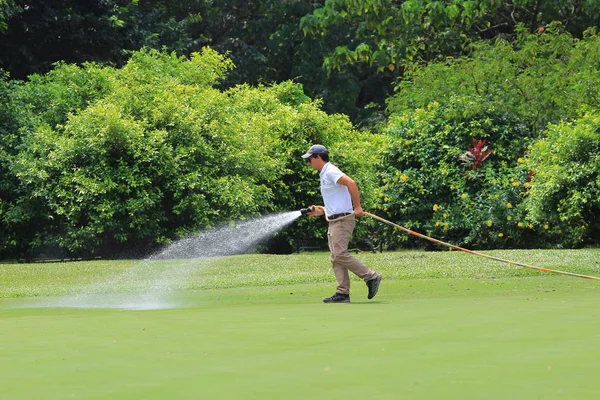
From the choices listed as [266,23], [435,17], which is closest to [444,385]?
[435,17]

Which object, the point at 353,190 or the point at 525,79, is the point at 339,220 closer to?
the point at 353,190

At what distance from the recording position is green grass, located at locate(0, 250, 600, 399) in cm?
574

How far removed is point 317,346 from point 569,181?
15.0 metres

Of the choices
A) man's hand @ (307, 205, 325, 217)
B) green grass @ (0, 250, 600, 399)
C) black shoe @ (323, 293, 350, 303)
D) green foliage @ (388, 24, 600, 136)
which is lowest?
black shoe @ (323, 293, 350, 303)

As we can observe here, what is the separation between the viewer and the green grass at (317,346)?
5.74 meters

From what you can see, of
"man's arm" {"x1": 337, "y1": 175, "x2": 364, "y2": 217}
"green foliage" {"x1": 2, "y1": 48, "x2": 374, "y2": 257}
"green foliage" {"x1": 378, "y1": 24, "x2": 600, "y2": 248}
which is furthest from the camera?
"green foliage" {"x1": 378, "y1": 24, "x2": 600, "y2": 248}

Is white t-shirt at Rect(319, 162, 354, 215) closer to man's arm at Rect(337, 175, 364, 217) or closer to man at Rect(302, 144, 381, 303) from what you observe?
man at Rect(302, 144, 381, 303)

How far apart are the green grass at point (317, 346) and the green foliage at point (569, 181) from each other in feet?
24.1

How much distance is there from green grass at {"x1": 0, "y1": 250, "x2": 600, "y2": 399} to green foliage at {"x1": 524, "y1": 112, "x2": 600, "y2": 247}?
7.35 meters

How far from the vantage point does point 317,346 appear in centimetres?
741

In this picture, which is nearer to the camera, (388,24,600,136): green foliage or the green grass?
the green grass

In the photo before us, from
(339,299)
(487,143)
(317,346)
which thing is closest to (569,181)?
(487,143)

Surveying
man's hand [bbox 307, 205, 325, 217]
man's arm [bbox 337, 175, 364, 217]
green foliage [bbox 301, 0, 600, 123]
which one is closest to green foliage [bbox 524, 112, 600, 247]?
green foliage [bbox 301, 0, 600, 123]

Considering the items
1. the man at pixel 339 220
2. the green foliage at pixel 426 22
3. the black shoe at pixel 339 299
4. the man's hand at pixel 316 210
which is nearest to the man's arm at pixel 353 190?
the man at pixel 339 220
